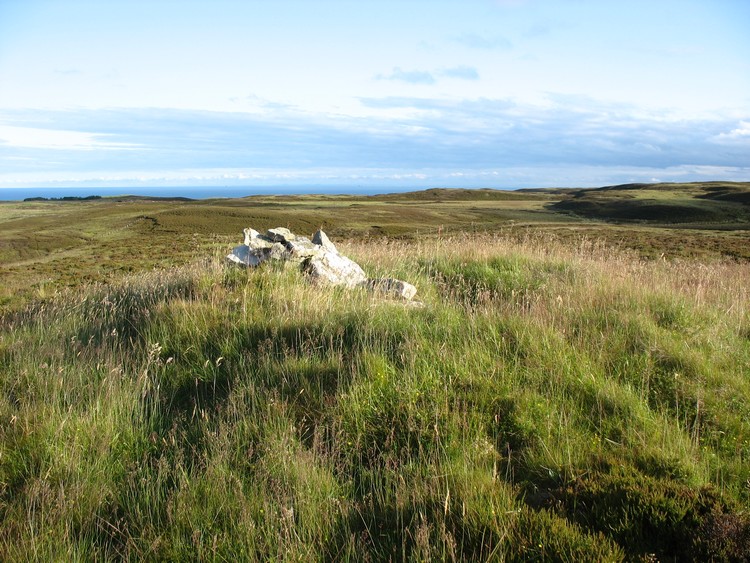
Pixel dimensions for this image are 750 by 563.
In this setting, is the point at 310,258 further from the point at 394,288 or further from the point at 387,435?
the point at 387,435

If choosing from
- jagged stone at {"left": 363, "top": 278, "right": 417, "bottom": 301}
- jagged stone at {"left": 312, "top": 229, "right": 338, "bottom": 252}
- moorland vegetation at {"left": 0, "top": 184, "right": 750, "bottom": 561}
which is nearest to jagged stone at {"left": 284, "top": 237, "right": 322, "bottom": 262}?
jagged stone at {"left": 312, "top": 229, "right": 338, "bottom": 252}

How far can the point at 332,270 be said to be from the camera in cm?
936

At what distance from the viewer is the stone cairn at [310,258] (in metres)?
8.73

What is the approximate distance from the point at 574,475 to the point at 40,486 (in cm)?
363

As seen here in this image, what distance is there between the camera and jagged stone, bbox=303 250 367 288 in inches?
348

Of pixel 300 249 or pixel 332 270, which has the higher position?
pixel 300 249

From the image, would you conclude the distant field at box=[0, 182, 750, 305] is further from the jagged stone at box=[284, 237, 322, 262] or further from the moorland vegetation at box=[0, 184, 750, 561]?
the moorland vegetation at box=[0, 184, 750, 561]

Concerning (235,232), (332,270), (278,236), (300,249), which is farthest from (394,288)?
(235,232)

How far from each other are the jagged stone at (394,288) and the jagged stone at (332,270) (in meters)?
0.39

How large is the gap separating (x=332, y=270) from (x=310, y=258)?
1.53ft

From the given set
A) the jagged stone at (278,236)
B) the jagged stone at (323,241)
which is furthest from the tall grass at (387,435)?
the jagged stone at (278,236)

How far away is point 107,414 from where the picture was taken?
450 cm

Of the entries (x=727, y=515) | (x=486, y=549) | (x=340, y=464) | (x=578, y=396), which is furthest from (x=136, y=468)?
(x=727, y=515)

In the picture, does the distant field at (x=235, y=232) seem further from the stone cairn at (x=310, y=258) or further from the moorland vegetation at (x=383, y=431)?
the moorland vegetation at (x=383, y=431)
